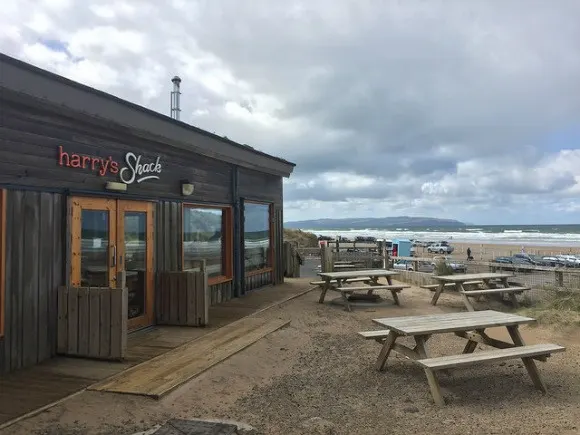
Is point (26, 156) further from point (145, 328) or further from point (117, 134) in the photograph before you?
point (145, 328)

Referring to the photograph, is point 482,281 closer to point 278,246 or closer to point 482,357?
point 278,246

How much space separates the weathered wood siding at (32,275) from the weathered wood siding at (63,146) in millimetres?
230

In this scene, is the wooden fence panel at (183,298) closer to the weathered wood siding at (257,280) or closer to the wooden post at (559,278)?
the weathered wood siding at (257,280)

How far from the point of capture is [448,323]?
5.01m

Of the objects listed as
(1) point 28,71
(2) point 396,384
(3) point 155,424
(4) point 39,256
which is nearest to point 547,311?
(2) point 396,384

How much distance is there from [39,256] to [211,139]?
12.6 ft

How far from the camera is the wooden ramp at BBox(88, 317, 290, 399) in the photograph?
436 centimetres

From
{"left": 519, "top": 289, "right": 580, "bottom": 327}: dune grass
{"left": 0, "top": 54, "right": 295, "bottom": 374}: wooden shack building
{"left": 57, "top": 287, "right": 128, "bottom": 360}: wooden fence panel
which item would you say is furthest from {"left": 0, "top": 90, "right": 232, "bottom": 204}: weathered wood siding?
{"left": 519, "top": 289, "right": 580, "bottom": 327}: dune grass

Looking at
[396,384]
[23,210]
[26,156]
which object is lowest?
[396,384]

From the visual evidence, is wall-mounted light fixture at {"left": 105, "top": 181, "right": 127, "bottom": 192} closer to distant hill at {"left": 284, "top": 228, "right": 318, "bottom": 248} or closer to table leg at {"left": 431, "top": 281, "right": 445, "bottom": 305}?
table leg at {"left": 431, "top": 281, "right": 445, "bottom": 305}

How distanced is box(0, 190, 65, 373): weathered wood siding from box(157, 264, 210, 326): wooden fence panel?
1.84 metres

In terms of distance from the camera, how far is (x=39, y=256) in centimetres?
519

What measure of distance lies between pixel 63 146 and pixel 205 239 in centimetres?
374

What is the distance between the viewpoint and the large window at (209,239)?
27.4 ft
